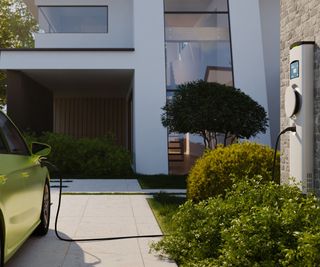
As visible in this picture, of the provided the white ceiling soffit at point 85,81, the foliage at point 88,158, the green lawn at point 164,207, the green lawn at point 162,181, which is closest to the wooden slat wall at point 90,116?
the white ceiling soffit at point 85,81

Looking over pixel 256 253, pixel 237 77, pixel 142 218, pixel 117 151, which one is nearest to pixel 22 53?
pixel 117 151

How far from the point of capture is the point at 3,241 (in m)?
4.39

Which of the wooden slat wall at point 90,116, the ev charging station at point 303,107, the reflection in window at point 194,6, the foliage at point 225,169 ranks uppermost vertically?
the reflection in window at point 194,6

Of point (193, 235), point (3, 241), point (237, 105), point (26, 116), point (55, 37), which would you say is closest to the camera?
point (3, 241)

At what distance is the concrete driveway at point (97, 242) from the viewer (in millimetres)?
5605

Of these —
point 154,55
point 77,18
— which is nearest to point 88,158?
point 154,55

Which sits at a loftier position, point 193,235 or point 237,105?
point 237,105

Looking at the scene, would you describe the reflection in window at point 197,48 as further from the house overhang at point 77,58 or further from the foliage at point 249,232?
the foliage at point 249,232

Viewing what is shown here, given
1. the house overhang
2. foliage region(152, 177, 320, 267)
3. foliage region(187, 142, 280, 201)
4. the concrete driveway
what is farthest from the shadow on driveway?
Result: the house overhang

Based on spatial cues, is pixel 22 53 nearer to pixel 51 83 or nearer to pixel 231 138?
pixel 51 83

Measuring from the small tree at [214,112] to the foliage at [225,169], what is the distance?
4.46 metres

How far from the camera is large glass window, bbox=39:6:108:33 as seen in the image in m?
19.9

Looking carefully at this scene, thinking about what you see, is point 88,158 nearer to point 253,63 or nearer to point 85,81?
point 85,81

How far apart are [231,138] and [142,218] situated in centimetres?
726
